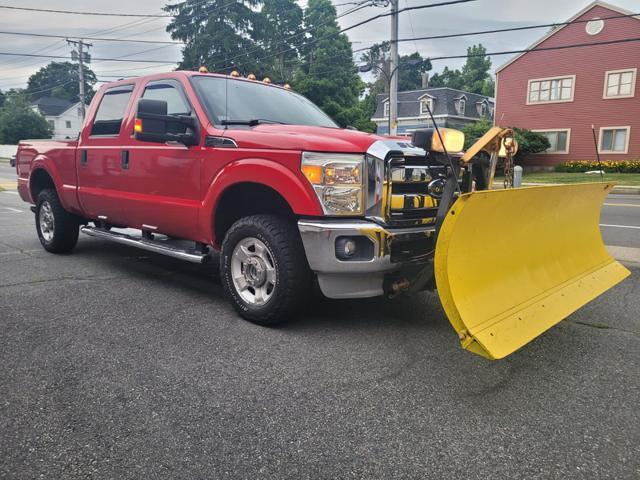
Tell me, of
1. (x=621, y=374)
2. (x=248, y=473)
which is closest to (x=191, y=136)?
(x=248, y=473)

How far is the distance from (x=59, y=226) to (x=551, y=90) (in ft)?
105

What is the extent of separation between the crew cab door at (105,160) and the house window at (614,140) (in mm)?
30389

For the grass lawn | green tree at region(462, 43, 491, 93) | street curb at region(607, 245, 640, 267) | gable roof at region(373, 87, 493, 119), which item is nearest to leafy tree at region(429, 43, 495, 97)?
green tree at region(462, 43, 491, 93)

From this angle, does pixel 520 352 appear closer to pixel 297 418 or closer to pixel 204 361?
pixel 297 418

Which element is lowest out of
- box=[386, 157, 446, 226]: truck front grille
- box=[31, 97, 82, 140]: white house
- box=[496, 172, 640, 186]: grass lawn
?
box=[496, 172, 640, 186]: grass lawn

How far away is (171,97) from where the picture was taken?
4938 millimetres

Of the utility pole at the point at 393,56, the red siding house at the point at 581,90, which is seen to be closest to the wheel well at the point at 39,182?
the utility pole at the point at 393,56

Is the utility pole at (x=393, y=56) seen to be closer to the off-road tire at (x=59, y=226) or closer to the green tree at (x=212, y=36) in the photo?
the off-road tire at (x=59, y=226)

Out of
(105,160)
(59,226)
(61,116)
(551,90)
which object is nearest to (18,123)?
(61,116)

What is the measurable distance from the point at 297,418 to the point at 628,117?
32.5 metres

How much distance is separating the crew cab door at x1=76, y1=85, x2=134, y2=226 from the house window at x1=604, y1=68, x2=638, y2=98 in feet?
101

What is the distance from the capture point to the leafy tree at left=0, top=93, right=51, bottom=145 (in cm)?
5541

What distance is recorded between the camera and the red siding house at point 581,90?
2928 cm

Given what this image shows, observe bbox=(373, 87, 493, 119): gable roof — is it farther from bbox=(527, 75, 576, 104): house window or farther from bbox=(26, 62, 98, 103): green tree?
bbox=(26, 62, 98, 103): green tree
